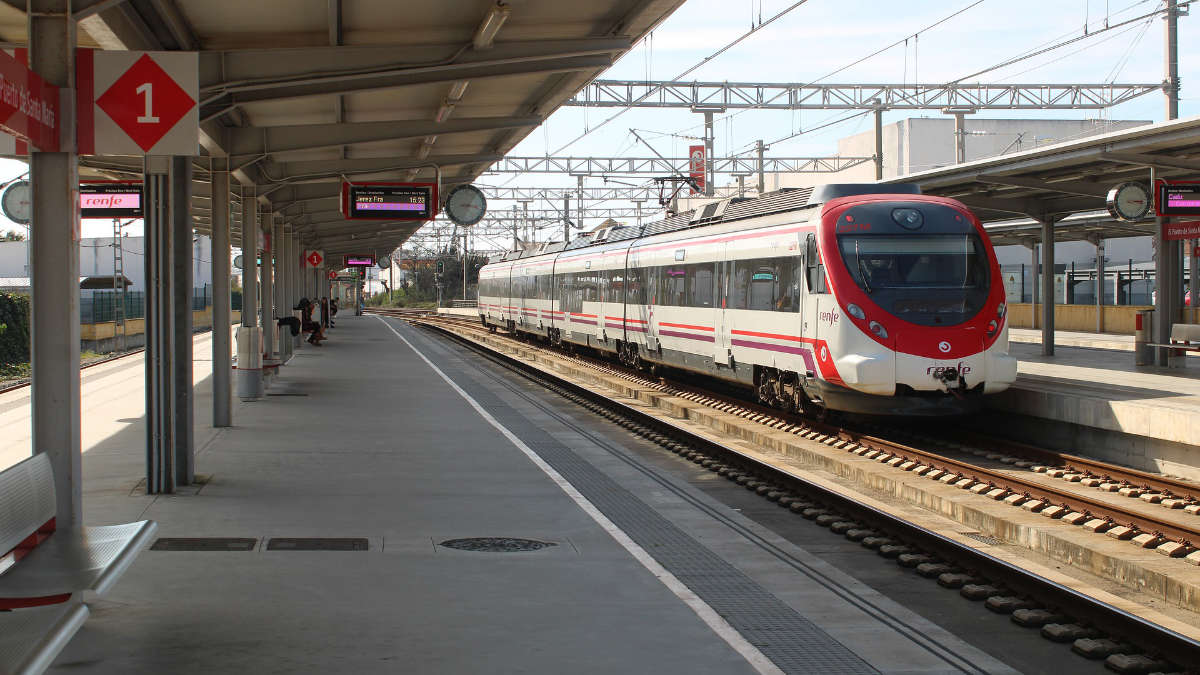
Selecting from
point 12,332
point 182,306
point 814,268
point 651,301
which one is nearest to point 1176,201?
point 814,268

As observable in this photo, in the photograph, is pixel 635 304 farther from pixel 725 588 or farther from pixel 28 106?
pixel 28 106

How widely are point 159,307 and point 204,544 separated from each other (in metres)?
2.97

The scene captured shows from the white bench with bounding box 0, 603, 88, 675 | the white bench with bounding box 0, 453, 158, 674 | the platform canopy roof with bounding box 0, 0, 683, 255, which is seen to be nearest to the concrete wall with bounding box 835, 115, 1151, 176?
the platform canopy roof with bounding box 0, 0, 683, 255

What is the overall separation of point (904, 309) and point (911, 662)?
8.46m

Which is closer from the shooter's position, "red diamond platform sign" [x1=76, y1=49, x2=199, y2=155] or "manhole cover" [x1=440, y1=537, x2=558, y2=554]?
"red diamond platform sign" [x1=76, y1=49, x2=199, y2=155]

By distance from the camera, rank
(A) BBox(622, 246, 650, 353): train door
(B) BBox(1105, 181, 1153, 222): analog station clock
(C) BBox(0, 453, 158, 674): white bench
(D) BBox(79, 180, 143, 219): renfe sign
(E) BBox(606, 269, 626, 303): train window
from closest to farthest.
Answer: (C) BBox(0, 453, 158, 674): white bench
(B) BBox(1105, 181, 1153, 222): analog station clock
(D) BBox(79, 180, 143, 219): renfe sign
(A) BBox(622, 246, 650, 353): train door
(E) BBox(606, 269, 626, 303): train window

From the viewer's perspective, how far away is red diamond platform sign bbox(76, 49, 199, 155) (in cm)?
718

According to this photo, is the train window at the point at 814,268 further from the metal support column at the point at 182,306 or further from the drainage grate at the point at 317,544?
the drainage grate at the point at 317,544

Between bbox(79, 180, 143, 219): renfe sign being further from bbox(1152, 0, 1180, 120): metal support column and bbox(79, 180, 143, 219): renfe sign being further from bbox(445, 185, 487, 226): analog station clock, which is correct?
bbox(1152, 0, 1180, 120): metal support column

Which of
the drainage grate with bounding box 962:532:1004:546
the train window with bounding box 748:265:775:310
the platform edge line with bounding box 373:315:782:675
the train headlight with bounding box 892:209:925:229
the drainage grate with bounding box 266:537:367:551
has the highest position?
the train headlight with bounding box 892:209:925:229

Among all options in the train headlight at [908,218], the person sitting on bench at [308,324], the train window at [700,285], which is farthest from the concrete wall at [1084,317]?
the person sitting on bench at [308,324]

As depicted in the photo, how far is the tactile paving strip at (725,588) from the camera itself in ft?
18.0

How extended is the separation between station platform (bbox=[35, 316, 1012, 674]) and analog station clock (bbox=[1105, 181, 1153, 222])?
9.59 metres

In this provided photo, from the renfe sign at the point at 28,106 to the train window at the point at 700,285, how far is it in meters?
12.6
